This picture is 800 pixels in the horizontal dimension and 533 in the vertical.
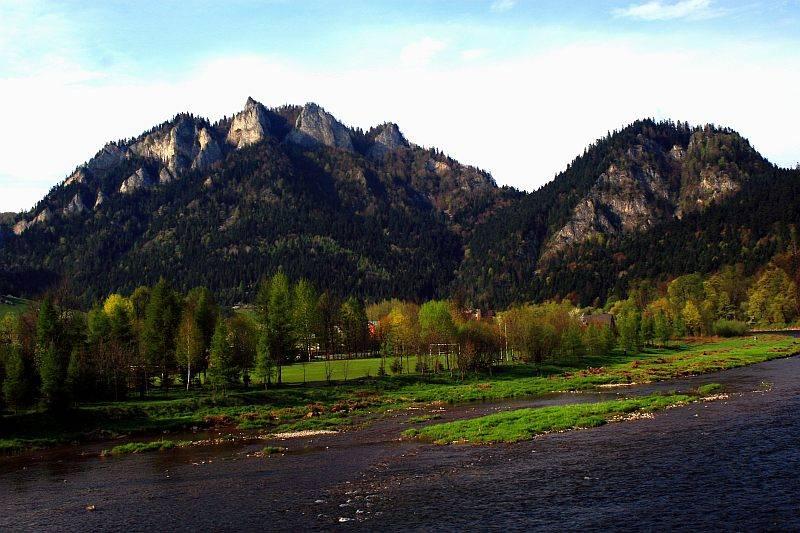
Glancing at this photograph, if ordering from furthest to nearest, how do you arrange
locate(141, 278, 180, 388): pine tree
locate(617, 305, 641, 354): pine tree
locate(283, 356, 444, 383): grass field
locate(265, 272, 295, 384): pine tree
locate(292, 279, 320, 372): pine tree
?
locate(617, 305, 641, 354): pine tree
locate(292, 279, 320, 372): pine tree
locate(283, 356, 444, 383): grass field
locate(265, 272, 295, 384): pine tree
locate(141, 278, 180, 388): pine tree

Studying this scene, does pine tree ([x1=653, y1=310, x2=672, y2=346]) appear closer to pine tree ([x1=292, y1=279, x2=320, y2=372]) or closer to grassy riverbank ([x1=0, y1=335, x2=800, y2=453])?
grassy riverbank ([x1=0, y1=335, x2=800, y2=453])

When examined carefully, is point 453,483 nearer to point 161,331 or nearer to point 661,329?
point 161,331

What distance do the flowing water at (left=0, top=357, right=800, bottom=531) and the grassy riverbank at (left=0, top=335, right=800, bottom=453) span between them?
1052cm

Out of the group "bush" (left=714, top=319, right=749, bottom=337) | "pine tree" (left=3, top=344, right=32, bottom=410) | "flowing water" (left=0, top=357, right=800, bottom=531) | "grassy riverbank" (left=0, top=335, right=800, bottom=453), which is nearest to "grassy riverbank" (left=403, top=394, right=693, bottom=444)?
"flowing water" (left=0, top=357, right=800, bottom=531)

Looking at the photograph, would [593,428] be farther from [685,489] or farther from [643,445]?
[685,489]

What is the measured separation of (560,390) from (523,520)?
6738 cm

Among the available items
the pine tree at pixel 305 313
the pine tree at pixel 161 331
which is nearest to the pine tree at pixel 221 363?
the pine tree at pixel 161 331

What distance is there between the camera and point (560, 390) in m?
97.5

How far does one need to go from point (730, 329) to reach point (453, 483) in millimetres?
172602

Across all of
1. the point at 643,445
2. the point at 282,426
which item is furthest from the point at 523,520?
the point at 282,426

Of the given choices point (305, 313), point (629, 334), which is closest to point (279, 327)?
point (305, 313)

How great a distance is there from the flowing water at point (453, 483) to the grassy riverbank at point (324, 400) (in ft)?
34.5

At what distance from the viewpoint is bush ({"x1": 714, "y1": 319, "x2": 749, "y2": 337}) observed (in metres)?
185

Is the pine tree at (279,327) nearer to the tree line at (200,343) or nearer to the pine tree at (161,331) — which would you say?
the tree line at (200,343)
